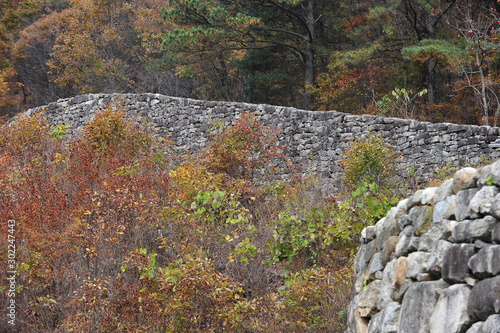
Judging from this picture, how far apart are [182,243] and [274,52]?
1194cm

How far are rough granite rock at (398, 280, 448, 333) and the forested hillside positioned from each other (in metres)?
7.22

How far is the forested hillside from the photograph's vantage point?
13.3 m

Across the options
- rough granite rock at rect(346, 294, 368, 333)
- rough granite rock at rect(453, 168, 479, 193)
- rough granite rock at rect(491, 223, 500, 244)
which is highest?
rough granite rock at rect(453, 168, 479, 193)

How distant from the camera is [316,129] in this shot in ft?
33.8

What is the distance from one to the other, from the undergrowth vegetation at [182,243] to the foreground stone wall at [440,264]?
4.81 ft

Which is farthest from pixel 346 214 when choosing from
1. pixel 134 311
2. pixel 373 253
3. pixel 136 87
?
pixel 136 87

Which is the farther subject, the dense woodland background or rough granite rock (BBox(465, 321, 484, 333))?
the dense woodland background

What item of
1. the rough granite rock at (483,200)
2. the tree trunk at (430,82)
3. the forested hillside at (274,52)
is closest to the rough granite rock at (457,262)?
the rough granite rock at (483,200)

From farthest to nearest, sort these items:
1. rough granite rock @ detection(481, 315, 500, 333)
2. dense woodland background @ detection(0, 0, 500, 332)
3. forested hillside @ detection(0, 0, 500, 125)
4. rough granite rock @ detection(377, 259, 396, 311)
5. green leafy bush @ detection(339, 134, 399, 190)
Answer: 1. forested hillside @ detection(0, 0, 500, 125)
2. green leafy bush @ detection(339, 134, 399, 190)
3. dense woodland background @ detection(0, 0, 500, 332)
4. rough granite rock @ detection(377, 259, 396, 311)
5. rough granite rock @ detection(481, 315, 500, 333)

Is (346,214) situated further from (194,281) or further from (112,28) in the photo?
(112,28)

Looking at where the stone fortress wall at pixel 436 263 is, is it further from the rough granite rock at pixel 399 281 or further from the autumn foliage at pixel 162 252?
the autumn foliage at pixel 162 252

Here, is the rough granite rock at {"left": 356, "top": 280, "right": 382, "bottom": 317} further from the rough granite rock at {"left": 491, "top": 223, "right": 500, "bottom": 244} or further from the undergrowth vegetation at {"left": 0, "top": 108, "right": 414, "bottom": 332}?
Answer: the rough granite rock at {"left": 491, "top": 223, "right": 500, "bottom": 244}

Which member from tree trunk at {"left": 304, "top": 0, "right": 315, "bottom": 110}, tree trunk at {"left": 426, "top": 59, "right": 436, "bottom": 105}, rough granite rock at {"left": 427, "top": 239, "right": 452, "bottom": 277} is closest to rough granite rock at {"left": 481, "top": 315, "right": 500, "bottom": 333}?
rough granite rock at {"left": 427, "top": 239, "right": 452, "bottom": 277}

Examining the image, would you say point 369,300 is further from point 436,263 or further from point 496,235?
point 496,235
